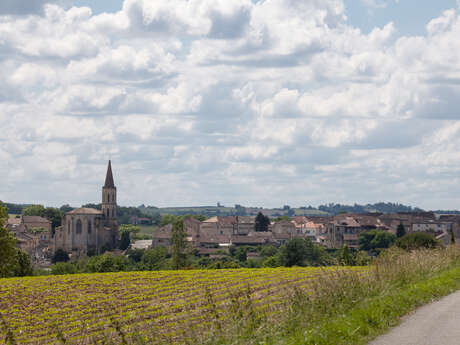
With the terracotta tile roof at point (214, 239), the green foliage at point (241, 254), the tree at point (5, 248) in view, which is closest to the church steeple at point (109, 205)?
the terracotta tile roof at point (214, 239)

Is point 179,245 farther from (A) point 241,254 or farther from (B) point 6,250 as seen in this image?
(A) point 241,254

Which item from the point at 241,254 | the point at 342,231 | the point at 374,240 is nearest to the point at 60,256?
the point at 241,254

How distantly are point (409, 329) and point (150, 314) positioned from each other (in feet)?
24.5

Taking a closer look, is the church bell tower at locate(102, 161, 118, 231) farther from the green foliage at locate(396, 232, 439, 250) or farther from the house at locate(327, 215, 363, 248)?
the green foliage at locate(396, 232, 439, 250)

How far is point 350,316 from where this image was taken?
13.6 m

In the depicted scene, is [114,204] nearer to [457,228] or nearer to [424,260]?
[457,228]

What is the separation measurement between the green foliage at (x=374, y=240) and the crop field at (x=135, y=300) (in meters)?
121

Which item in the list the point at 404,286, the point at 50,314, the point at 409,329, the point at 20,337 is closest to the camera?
the point at 409,329

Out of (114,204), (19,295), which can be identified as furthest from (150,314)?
(114,204)

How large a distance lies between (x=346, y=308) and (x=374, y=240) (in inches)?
5634

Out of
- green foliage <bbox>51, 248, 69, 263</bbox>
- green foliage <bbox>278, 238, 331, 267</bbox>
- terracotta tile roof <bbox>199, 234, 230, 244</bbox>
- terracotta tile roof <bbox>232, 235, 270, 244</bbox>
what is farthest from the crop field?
terracotta tile roof <bbox>199, 234, 230, 244</bbox>

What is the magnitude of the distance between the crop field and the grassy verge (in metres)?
0.50

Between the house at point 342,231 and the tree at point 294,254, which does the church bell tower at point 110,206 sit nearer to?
the house at point 342,231

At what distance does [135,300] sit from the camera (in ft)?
84.5
